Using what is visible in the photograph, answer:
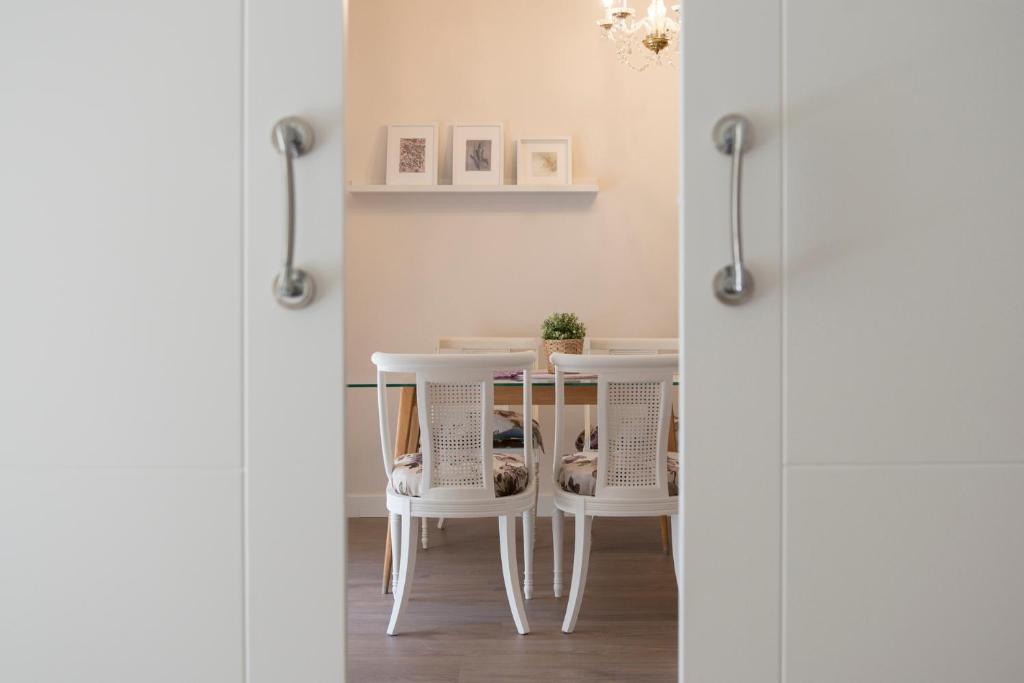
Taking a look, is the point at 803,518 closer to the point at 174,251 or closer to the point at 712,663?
the point at 712,663

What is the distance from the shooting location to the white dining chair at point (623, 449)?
250 centimetres

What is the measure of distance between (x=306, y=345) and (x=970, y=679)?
1063 mm

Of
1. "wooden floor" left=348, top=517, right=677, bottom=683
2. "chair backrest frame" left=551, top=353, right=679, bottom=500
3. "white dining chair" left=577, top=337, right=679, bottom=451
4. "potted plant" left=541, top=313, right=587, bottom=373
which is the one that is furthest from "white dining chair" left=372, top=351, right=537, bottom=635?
"white dining chair" left=577, top=337, right=679, bottom=451

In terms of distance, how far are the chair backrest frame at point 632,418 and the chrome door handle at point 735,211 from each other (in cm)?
132

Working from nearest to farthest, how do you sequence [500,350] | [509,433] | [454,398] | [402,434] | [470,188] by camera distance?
[454,398]
[402,434]
[509,433]
[500,350]
[470,188]

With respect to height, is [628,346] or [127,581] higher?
[628,346]

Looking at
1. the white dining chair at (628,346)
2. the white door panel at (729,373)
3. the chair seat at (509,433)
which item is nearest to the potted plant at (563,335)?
the white dining chair at (628,346)

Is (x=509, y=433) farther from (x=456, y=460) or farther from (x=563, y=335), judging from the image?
(x=456, y=460)

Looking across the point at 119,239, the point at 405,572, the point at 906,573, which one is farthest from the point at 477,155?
the point at 906,573

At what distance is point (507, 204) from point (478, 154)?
0.30 m

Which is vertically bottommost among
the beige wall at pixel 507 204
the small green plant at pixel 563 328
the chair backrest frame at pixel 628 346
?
the chair backrest frame at pixel 628 346

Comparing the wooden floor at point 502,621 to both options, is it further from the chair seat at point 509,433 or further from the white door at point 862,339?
the white door at point 862,339

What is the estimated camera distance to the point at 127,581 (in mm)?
1169

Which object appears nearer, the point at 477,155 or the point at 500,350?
the point at 500,350
